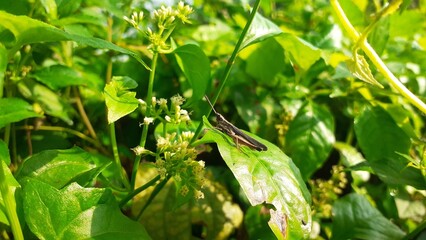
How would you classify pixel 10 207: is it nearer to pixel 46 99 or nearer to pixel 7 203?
pixel 7 203

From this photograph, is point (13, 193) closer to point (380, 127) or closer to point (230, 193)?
point (230, 193)

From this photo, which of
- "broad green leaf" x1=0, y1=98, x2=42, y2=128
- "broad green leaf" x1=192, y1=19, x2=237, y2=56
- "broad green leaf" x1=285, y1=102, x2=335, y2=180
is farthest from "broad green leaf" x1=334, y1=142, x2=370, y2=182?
"broad green leaf" x1=0, y1=98, x2=42, y2=128

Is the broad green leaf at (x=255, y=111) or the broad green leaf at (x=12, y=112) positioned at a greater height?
the broad green leaf at (x=12, y=112)

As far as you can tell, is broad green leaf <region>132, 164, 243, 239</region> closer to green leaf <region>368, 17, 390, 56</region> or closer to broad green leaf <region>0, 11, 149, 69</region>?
broad green leaf <region>0, 11, 149, 69</region>

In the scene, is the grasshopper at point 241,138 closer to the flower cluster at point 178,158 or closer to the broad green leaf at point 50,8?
the flower cluster at point 178,158

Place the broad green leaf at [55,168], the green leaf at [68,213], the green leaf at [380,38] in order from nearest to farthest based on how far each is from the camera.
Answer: the green leaf at [68,213] < the broad green leaf at [55,168] < the green leaf at [380,38]

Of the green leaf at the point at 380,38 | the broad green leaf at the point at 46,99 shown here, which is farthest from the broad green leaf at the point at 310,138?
the broad green leaf at the point at 46,99

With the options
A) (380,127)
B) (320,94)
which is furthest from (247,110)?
(380,127)
